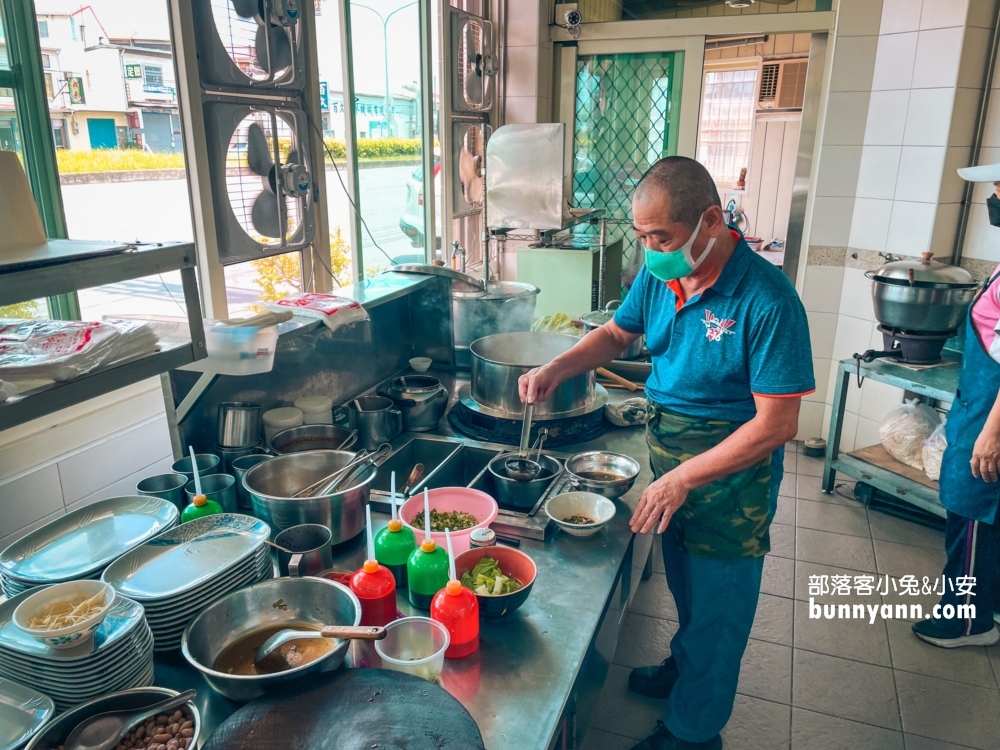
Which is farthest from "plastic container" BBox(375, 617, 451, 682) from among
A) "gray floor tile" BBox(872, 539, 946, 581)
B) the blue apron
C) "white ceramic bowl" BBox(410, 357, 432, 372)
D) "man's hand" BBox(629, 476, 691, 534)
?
"gray floor tile" BBox(872, 539, 946, 581)

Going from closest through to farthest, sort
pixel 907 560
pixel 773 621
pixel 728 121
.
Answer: pixel 773 621 < pixel 907 560 < pixel 728 121

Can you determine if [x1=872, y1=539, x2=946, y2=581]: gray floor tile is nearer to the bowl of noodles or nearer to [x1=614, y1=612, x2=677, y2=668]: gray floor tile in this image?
[x1=614, y1=612, x2=677, y2=668]: gray floor tile

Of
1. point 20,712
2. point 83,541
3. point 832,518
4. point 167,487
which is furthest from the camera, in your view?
point 832,518

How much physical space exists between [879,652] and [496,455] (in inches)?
65.8

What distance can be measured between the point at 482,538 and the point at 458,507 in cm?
29

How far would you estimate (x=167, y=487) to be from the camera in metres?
1.71

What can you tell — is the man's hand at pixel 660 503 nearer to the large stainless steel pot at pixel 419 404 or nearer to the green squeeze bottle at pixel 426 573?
the green squeeze bottle at pixel 426 573

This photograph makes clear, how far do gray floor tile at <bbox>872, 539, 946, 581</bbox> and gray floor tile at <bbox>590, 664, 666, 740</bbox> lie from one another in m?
1.44

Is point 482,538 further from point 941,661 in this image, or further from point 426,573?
point 941,661

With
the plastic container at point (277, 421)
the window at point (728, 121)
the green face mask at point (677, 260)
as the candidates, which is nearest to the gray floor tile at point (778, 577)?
the green face mask at point (677, 260)

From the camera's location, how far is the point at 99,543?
143cm

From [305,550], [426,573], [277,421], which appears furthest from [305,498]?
[277,421]

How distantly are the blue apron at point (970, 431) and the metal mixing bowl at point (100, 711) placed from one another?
246 centimetres

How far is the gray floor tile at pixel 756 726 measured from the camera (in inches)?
85.5
